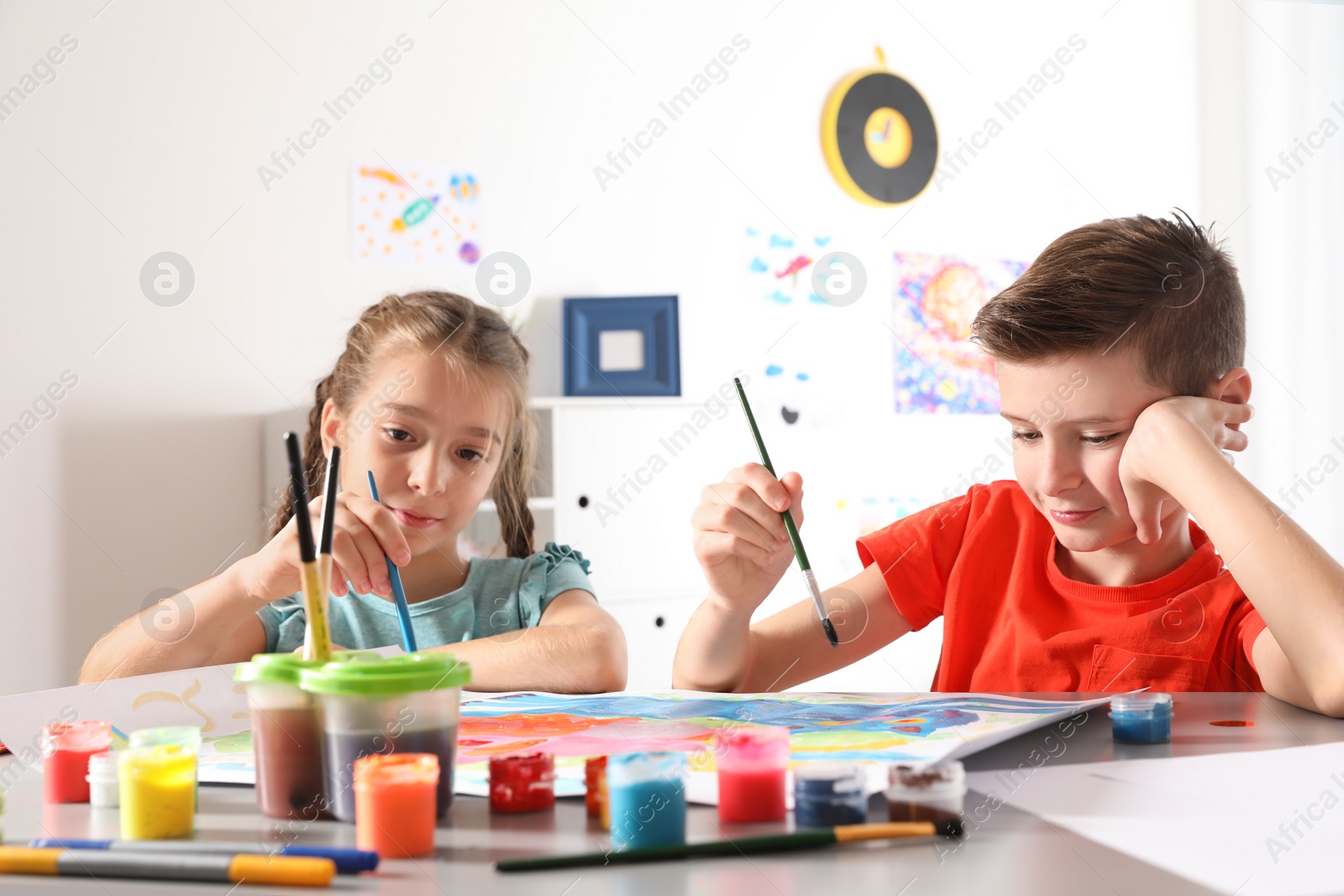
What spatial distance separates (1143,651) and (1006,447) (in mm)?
2473

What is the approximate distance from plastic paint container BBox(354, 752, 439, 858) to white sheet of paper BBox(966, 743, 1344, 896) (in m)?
0.27

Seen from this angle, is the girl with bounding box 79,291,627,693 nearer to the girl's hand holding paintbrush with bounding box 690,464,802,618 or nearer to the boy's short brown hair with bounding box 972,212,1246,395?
the girl's hand holding paintbrush with bounding box 690,464,802,618

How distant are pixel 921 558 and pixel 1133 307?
1.17 ft

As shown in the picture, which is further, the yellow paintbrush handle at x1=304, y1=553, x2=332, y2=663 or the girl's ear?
the girl's ear

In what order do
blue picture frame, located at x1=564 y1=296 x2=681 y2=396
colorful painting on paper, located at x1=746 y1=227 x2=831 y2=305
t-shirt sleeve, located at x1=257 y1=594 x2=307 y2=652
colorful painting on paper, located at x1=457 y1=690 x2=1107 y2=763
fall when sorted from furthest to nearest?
colorful painting on paper, located at x1=746 y1=227 x2=831 y2=305 → blue picture frame, located at x1=564 y1=296 x2=681 y2=396 → t-shirt sleeve, located at x1=257 y1=594 x2=307 y2=652 → colorful painting on paper, located at x1=457 y1=690 x2=1107 y2=763

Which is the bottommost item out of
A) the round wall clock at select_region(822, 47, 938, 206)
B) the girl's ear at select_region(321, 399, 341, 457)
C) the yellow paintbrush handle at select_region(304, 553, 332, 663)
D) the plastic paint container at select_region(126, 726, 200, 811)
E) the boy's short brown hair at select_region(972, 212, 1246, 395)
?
the plastic paint container at select_region(126, 726, 200, 811)

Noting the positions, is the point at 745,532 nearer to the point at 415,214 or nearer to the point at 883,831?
the point at 883,831

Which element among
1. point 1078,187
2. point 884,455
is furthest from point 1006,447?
point 1078,187

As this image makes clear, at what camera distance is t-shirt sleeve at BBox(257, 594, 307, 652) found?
4.09 feet

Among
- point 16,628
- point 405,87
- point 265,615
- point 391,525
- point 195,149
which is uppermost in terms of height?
point 405,87

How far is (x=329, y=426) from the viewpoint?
148cm

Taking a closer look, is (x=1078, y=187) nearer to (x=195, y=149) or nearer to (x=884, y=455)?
(x=884, y=455)

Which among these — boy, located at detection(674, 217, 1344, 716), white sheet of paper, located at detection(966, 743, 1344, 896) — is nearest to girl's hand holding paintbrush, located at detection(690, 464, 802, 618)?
boy, located at detection(674, 217, 1344, 716)

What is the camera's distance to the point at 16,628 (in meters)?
2.32
